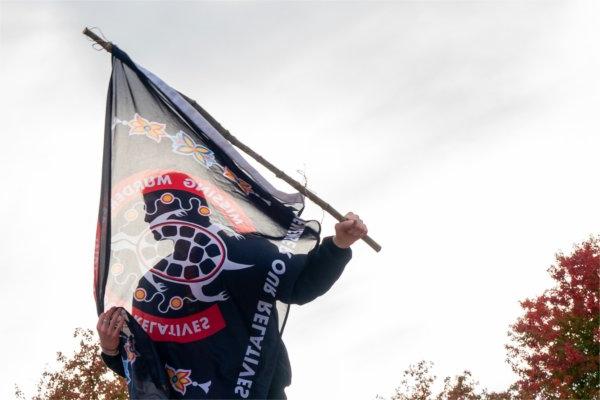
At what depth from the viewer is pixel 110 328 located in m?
5.02

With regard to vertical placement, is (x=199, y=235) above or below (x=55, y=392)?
below

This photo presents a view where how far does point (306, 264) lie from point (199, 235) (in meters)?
0.95

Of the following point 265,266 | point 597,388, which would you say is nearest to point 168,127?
point 265,266

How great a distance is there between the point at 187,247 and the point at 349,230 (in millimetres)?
1366

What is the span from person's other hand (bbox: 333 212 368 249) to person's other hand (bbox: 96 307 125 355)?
72.9 inches

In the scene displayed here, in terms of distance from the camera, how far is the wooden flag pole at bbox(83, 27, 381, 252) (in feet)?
18.2

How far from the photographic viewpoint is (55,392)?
2345cm

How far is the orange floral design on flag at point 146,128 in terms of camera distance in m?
5.98

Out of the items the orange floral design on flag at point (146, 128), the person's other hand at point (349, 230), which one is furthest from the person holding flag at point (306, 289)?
the orange floral design on flag at point (146, 128)

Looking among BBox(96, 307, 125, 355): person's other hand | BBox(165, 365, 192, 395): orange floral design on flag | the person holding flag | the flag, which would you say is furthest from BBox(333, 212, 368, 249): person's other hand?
BBox(96, 307, 125, 355): person's other hand

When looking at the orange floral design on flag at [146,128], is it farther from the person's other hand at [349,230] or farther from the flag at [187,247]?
the person's other hand at [349,230]

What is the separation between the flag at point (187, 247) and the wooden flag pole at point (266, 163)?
0.13 ft

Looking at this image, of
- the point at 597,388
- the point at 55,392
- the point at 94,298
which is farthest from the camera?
the point at 597,388

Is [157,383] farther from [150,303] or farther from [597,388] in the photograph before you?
[597,388]
